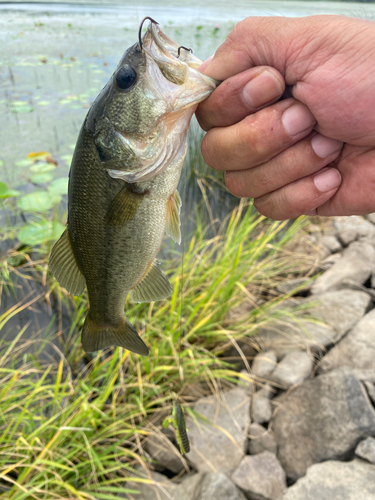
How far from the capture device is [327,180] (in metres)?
1.56

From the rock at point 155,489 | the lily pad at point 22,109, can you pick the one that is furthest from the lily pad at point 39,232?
the lily pad at point 22,109

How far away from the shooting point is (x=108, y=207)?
1.38 meters

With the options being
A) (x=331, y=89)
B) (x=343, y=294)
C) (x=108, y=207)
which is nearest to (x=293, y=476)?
(x=343, y=294)

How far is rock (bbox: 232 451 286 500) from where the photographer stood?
2.35 meters

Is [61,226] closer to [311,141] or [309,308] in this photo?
[309,308]

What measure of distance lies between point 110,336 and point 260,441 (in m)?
1.69

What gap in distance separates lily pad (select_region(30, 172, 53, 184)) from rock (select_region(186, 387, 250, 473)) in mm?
4123

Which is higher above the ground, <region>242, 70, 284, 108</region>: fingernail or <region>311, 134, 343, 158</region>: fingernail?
<region>242, 70, 284, 108</region>: fingernail

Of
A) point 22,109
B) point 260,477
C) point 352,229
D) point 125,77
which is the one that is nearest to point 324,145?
point 125,77

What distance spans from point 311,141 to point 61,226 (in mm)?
3868

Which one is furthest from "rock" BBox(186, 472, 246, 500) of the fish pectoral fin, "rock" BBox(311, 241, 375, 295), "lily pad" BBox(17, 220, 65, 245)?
"lily pad" BBox(17, 220, 65, 245)

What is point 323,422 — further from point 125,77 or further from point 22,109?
point 22,109

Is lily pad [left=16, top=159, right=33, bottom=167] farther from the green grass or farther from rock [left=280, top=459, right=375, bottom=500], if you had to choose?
rock [left=280, top=459, right=375, bottom=500]

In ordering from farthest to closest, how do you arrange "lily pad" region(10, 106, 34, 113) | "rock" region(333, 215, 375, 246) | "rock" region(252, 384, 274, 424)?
"lily pad" region(10, 106, 34, 113), "rock" region(333, 215, 375, 246), "rock" region(252, 384, 274, 424)
